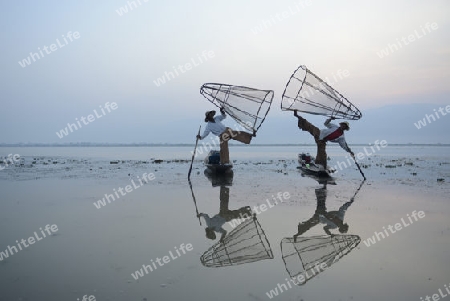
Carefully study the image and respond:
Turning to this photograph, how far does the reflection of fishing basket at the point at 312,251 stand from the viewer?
5.76m

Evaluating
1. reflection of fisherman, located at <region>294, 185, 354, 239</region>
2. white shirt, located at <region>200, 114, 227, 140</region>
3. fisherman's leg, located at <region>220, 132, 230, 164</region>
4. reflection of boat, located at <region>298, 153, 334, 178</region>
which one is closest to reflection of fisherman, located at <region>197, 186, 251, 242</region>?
reflection of fisherman, located at <region>294, 185, 354, 239</region>

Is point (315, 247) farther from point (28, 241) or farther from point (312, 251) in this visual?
point (28, 241)

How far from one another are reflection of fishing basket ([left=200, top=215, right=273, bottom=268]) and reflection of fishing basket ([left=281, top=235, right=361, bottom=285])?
17.2 inches

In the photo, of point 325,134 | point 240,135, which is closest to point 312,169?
point 325,134

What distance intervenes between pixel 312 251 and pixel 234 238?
1.77 metres

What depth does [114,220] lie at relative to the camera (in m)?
9.16

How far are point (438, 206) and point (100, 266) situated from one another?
10.3 m

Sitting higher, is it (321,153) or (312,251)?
(321,153)

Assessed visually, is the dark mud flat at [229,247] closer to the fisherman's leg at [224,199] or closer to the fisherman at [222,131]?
the fisherman's leg at [224,199]

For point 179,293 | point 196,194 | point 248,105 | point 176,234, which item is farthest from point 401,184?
point 179,293

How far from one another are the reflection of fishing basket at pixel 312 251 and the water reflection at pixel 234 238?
44 centimetres

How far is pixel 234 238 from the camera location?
7590 millimetres

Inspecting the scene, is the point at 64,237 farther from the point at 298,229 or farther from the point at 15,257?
the point at 298,229

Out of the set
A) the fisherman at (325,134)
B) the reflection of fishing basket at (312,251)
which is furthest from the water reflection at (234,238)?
the fisherman at (325,134)
